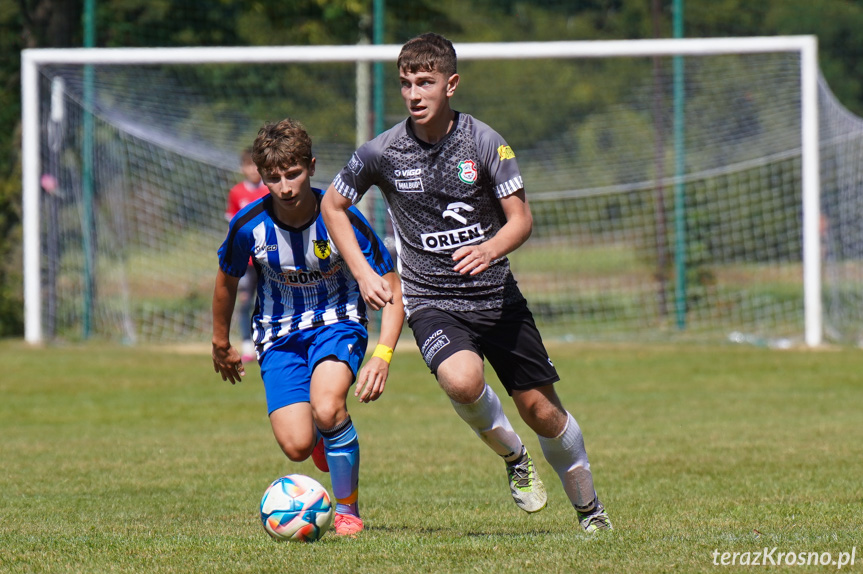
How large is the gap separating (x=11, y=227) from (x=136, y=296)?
2145mm

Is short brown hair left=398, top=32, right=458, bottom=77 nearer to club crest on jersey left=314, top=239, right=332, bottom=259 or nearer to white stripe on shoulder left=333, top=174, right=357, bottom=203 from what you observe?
white stripe on shoulder left=333, top=174, right=357, bottom=203

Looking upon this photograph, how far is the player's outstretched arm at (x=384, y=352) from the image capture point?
4.88m

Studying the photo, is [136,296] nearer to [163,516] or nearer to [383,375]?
[163,516]

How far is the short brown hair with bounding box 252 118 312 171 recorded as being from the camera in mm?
5305

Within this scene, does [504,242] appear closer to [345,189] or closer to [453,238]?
[453,238]

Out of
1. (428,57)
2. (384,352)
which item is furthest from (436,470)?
(428,57)

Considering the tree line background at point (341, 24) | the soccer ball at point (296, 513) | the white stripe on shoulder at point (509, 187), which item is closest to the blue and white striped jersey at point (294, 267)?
the white stripe on shoulder at point (509, 187)

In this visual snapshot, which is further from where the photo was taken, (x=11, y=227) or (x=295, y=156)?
(x=11, y=227)

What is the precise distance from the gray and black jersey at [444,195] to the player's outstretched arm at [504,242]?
0.33ft

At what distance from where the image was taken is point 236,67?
53.7ft

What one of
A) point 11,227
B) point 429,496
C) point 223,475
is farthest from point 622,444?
point 11,227

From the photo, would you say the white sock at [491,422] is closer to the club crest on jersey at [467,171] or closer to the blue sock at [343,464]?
the blue sock at [343,464]

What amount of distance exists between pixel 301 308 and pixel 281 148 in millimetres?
869

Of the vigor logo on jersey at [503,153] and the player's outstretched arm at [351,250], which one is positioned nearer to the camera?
the player's outstretched arm at [351,250]
